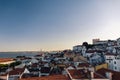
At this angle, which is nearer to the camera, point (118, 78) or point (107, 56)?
point (118, 78)

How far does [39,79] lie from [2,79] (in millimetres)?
15467

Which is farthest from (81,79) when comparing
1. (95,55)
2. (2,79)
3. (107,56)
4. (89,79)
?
(95,55)

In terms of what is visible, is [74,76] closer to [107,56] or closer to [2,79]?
[2,79]

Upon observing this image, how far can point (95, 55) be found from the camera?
301 ft

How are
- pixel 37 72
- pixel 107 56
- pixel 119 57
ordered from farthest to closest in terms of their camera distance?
pixel 107 56 → pixel 119 57 → pixel 37 72

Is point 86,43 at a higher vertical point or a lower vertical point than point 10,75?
higher

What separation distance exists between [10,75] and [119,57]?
121 ft

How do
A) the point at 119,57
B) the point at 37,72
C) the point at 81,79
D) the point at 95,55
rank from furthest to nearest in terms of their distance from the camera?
the point at 95,55
the point at 119,57
the point at 37,72
the point at 81,79

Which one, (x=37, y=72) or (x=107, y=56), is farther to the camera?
(x=107, y=56)

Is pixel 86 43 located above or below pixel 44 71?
above

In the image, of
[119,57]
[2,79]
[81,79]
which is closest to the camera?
[81,79]

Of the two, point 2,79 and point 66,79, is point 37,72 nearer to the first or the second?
point 2,79

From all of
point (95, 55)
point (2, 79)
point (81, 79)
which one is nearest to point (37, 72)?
point (2, 79)

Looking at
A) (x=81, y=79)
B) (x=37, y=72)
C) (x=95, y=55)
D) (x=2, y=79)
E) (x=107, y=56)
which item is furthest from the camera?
(x=95, y=55)
